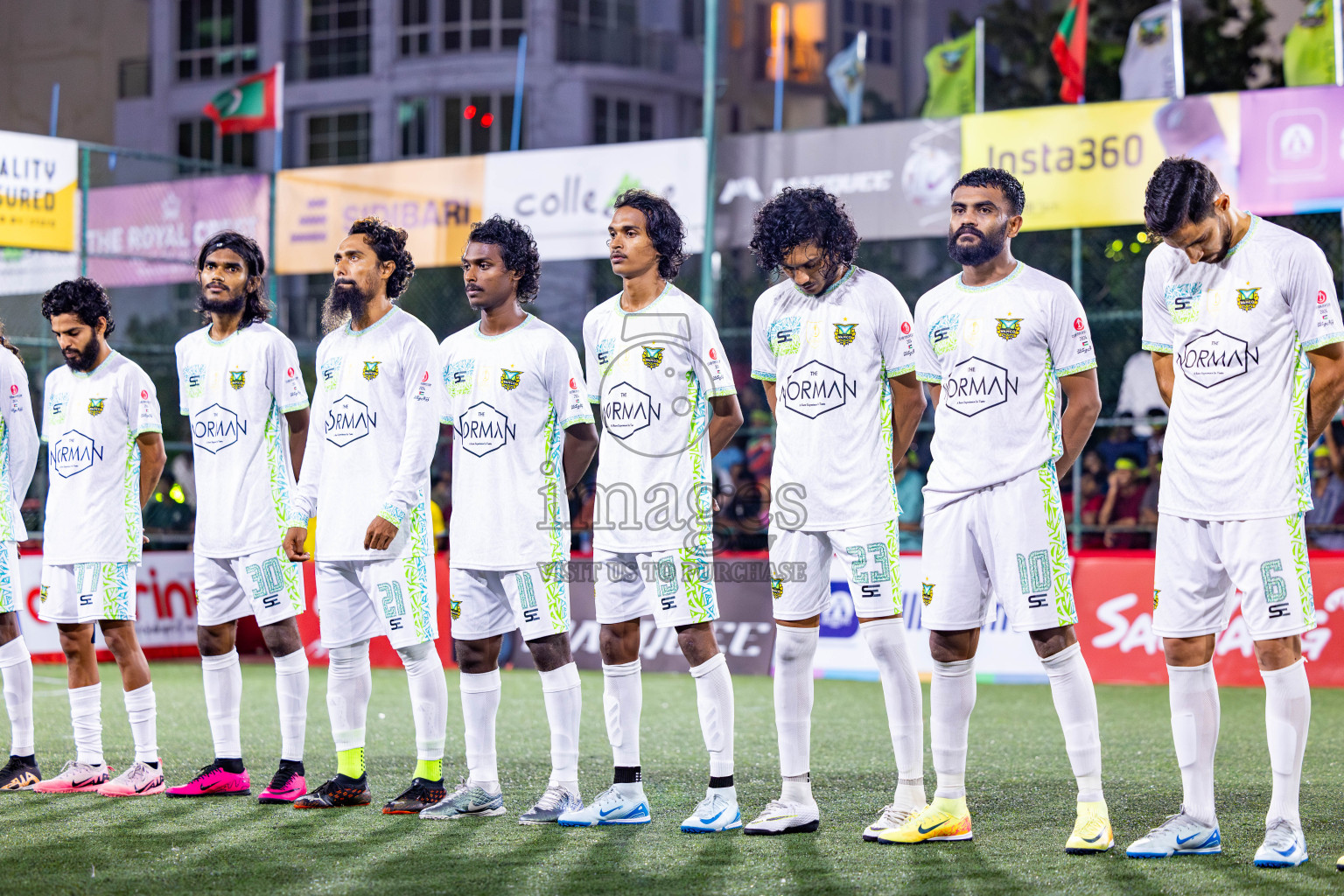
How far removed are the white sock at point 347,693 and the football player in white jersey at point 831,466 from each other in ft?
6.14

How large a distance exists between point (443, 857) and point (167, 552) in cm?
1043

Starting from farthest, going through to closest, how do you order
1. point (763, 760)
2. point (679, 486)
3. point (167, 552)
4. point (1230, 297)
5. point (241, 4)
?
1. point (241, 4)
2. point (167, 552)
3. point (763, 760)
4. point (679, 486)
5. point (1230, 297)

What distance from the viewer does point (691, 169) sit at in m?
15.2

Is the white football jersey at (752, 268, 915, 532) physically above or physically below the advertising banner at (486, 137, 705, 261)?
below

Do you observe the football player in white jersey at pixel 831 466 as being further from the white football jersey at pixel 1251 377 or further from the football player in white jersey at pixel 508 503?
the white football jersey at pixel 1251 377

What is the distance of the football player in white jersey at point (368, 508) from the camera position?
262 inches

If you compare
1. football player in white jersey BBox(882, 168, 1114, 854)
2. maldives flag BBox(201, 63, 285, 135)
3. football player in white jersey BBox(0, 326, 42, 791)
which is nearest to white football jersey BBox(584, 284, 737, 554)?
football player in white jersey BBox(882, 168, 1114, 854)

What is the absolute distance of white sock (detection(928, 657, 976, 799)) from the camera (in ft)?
19.3

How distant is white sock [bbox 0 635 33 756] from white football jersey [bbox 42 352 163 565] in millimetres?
486

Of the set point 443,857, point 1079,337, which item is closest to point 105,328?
point 443,857

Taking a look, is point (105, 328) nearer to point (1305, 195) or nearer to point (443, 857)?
point (443, 857)

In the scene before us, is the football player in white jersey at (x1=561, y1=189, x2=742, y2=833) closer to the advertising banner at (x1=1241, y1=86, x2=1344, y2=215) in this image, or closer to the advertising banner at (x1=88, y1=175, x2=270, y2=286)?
the advertising banner at (x1=1241, y1=86, x2=1344, y2=215)

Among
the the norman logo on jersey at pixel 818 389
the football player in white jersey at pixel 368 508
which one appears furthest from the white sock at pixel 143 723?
the the norman logo on jersey at pixel 818 389

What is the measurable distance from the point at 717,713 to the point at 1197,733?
1810mm
